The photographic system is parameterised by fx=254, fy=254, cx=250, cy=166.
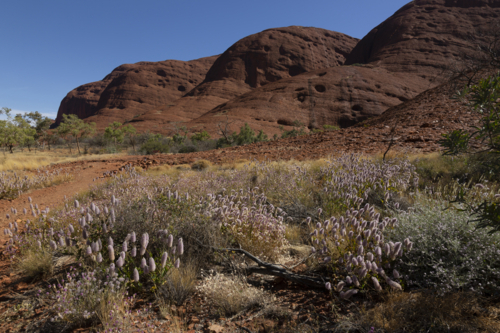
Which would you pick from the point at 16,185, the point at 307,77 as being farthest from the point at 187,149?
the point at 307,77

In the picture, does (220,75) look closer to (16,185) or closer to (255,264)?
(16,185)

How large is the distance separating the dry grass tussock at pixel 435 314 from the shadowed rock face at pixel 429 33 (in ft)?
240

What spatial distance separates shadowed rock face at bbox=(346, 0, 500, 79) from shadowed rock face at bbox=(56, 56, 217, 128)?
237 ft

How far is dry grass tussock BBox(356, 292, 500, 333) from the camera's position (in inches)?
68.4

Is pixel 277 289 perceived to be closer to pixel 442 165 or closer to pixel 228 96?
pixel 442 165

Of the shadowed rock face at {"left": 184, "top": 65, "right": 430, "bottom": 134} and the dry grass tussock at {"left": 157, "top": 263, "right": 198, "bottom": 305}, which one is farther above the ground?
the shadowed rock face at {"left": 184, "top": 65, "right": 430, "bottom": 134}

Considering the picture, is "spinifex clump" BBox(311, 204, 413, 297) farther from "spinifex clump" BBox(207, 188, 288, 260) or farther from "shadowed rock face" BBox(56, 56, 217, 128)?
"shadowed rock face" BBox(56, 56, 217, 128)

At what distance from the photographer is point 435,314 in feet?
6.02

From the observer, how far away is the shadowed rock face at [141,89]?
91250mm

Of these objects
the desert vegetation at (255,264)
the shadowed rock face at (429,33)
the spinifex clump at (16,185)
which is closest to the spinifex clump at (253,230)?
the desert vegetation at (255,264)

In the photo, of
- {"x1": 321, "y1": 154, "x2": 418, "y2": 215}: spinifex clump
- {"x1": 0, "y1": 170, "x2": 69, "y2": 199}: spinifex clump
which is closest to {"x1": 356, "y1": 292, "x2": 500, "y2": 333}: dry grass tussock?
{"x1": 321, "y1": 154, "x2": 418, "y2": 215}: spinifex clump

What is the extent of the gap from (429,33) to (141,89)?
9488 cm

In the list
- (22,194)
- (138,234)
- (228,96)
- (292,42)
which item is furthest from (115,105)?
(138,234)

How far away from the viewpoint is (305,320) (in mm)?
2025
